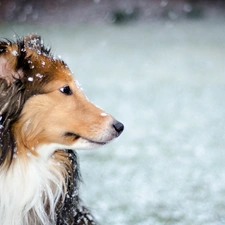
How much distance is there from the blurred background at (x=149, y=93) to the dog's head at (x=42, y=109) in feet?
3.72

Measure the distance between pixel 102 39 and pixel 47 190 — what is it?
10759 mm

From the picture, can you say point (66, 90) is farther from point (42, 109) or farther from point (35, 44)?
point (35, 44)

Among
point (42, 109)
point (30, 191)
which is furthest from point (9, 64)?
point (30, 191)

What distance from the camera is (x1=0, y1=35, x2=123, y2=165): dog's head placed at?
9.04 ft

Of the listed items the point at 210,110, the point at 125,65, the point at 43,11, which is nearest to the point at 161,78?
the point at 125,65

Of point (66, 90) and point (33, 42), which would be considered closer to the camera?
point (66, 90)

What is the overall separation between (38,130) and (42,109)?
0.35ft

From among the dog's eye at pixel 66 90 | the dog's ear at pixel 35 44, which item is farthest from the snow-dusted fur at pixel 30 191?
the dog's ear at pixel 35 44

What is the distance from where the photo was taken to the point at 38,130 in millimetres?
2834

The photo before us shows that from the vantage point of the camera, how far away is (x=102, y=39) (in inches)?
531

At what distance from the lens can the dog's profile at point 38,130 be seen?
2768 millimetres

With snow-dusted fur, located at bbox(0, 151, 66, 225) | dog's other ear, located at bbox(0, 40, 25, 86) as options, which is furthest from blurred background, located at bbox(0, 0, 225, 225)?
dog's other ear, located at bbox(0, 40, 25, 86)

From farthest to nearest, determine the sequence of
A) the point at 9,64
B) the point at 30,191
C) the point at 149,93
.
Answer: the point at 149,93, the point at 30,191, the point at 9,64

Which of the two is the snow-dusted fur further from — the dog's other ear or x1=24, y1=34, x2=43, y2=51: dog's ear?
x1=24, y1=34, x2=43, y2=51: dog's ear
